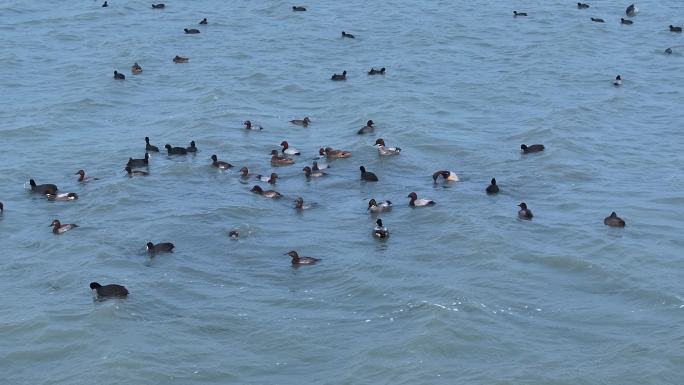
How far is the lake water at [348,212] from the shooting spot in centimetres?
2156

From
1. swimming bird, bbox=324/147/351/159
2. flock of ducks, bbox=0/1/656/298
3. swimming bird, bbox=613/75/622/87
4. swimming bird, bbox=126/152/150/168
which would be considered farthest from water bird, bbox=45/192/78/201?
swimming bird, bbox=613/75/622/87

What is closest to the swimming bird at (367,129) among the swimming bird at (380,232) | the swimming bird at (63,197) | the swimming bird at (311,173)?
the swimming bird at (311,173)

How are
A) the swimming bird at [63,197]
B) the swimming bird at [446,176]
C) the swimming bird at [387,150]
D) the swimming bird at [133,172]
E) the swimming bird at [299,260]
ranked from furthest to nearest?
the swimming bird at [387,150] < the swimming bird at [133,172] < the swimming bird at [446,176] < the swimming bird at [63,197] < the swimming bird at [299,260]

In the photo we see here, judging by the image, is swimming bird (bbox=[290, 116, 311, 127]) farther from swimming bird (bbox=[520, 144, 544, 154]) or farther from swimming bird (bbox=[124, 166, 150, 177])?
swimming bird (bbox=[520, 144, 544, 154])

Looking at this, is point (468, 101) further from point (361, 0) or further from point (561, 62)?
point (361, 0)

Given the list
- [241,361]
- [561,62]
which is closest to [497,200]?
[241,361]

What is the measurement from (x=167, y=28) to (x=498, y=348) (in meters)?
33.9

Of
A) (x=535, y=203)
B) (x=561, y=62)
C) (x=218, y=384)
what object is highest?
(x=561, y=62)

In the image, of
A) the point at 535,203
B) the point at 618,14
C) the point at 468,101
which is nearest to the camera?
the point at 535,203

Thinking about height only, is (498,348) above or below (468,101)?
below

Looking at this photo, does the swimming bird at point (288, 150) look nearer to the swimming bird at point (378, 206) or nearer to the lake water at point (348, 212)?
the lake water at point (348, 212)

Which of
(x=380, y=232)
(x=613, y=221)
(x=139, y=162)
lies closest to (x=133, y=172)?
(x=139, y=162)

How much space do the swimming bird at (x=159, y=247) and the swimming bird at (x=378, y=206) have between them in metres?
5.25

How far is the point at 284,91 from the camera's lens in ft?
137
